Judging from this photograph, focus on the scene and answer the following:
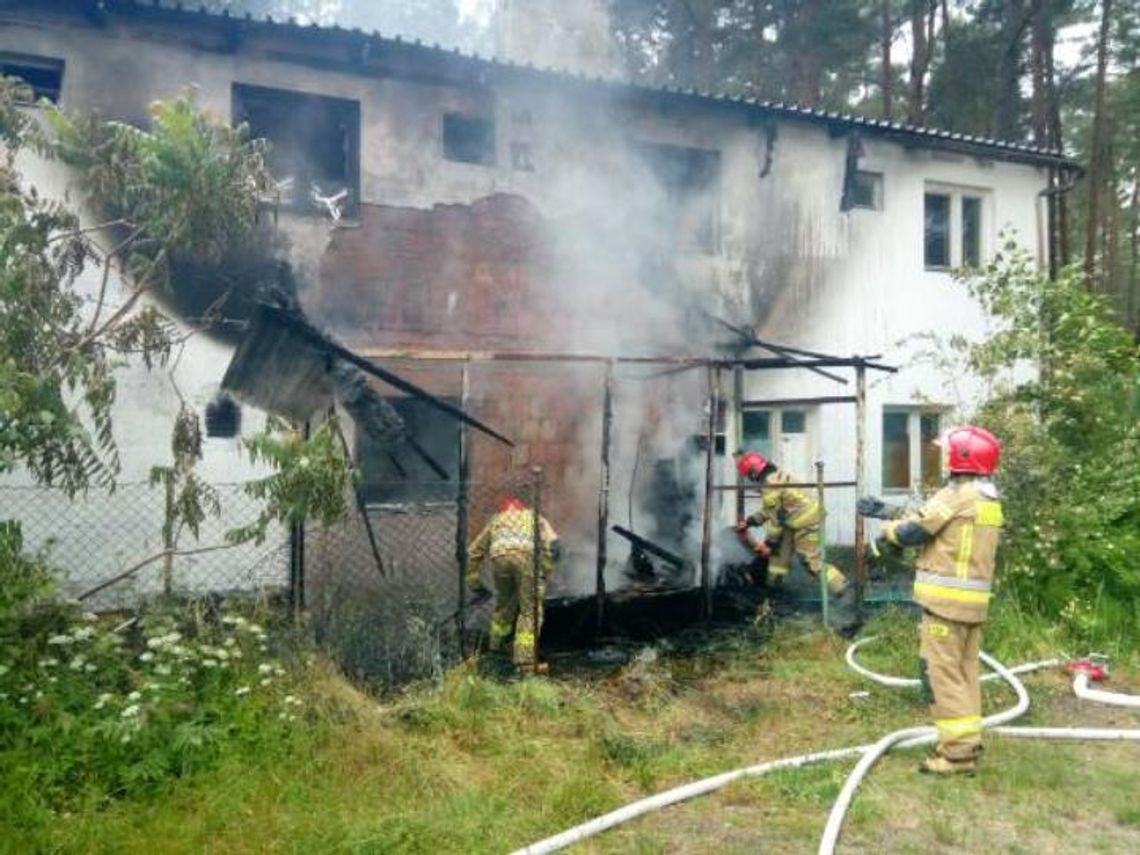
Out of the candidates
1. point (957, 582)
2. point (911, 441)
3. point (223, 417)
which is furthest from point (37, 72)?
point (911, 441)

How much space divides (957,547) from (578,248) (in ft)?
20.8

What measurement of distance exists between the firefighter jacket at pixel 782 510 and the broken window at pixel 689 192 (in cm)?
317

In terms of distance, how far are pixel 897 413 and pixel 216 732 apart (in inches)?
393

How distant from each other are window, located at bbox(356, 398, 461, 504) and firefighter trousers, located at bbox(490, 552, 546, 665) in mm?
2043

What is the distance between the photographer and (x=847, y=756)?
506 cm

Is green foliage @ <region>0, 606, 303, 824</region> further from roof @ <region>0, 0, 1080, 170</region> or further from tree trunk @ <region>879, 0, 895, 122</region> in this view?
tree trunk @ <region>879, 0, 895, 122</region>

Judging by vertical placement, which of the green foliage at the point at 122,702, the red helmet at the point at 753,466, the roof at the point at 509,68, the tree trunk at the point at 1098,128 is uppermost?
the tree trunk at the point at 1098,128

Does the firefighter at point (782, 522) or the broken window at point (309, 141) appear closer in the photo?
the broken window at point (309, 141)

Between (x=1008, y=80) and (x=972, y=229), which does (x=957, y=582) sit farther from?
(x=1008, y=80)

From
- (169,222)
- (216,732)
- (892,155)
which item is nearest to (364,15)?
(892,155)

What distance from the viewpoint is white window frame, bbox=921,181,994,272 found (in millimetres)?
12648

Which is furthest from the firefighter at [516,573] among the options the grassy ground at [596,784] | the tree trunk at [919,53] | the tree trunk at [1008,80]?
the tree trunk at [1008,80]

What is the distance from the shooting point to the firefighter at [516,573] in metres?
7.22

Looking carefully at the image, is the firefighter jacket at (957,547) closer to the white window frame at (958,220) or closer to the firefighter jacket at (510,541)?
the firefighter jacket at (510,541)
